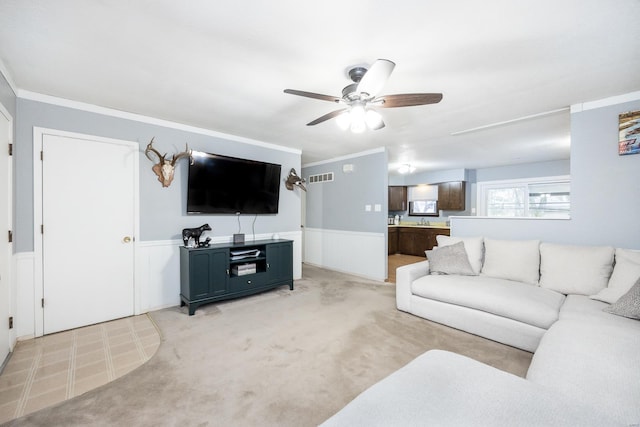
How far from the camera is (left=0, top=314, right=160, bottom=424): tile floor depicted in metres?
1.76

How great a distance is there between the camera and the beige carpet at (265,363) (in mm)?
1605

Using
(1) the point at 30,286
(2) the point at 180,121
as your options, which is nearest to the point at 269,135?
(2) the point at 180,121

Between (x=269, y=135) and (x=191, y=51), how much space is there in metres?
2.04

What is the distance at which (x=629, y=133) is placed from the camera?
104 inches

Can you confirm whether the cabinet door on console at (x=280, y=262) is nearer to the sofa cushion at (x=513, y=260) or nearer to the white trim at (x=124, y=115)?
the white trim at (x=124, y=115)

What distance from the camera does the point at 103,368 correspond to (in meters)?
2.09

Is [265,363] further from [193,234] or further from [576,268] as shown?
[576,268]

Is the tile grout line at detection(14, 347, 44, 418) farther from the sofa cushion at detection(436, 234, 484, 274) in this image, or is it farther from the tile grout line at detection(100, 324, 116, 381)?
the sofa cushion at detection(436, 234, 484, 274)

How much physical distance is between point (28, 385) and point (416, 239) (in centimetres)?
741

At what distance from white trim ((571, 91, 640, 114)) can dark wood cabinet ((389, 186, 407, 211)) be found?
17.0 feet

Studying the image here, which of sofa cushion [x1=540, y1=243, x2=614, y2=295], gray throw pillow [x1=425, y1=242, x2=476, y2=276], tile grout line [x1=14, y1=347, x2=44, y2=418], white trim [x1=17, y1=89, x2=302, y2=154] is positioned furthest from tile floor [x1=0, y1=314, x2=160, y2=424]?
sofa cushion [x1=540, y1=243, x2=614, y2=295]

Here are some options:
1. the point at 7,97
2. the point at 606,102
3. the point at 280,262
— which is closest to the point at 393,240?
the point at 280,262

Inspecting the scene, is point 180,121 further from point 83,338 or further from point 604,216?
point 604,216

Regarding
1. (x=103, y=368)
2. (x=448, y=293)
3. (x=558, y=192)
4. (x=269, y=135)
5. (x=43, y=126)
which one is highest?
(x=269, y=135)
